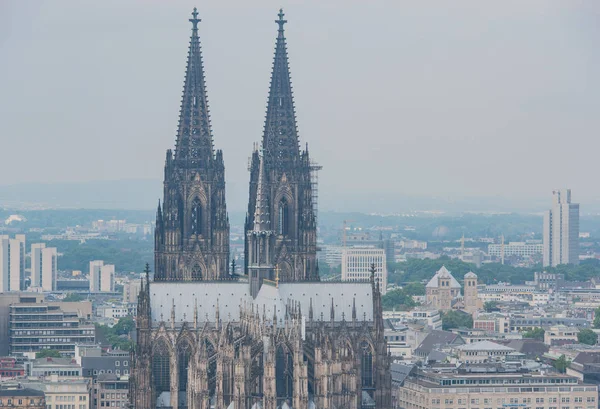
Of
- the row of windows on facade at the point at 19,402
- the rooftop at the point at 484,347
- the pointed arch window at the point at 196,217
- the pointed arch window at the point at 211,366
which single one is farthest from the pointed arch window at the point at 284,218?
the rooftop at the point at 484,347

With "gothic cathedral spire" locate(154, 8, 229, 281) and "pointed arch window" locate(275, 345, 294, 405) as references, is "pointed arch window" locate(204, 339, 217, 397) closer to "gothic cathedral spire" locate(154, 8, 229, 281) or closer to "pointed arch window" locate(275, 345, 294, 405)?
"pointed arch window" locate(275, 345, 294, 405)

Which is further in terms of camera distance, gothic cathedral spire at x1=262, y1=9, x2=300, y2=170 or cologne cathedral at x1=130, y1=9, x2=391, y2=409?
gothic cathedral spire at x1=262, y1=9, x2=300, y2=170

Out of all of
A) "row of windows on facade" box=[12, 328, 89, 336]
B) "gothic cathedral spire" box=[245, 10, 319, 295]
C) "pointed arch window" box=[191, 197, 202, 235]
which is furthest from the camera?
"row of windows on facade" box=[12, 328, 89, 336]

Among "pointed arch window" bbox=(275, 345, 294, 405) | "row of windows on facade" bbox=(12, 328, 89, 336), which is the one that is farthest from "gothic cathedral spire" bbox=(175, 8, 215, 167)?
"row of windows on facade" bbox=(12, 328, 89, 336)

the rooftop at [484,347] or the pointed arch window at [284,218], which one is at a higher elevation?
the pointed arch window at [284,218]

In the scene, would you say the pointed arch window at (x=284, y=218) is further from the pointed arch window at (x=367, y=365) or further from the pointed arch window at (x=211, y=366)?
the pointed arch window at (x=367, y=365)

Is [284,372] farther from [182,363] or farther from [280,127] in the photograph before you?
[280,127]

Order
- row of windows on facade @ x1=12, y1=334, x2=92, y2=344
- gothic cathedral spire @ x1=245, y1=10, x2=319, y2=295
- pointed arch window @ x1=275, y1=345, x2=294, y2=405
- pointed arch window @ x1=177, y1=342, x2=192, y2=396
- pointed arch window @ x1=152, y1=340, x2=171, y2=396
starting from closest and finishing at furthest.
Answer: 1. pointed arch window @ x1=275, y1=345, x2=294, y2=405
2. pointed arch window @ x1=177, y1=342, x2=192, y2=396
3. pointed arch window @ x1=152, y1=340, x2=171, y2=396
4. gothic cathedral spire @ x1=245, y1=10, x2=319, y2=295
5. row of windows on facade @ x1=12, y1=334, x2=92, y2=344

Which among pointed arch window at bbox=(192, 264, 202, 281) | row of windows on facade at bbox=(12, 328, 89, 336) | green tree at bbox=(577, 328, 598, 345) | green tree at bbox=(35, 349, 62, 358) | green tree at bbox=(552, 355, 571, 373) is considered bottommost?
green tree at bbox=(552, 355, 571, 373)
